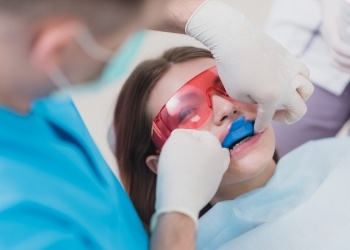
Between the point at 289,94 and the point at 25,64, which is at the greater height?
the point at 25,64

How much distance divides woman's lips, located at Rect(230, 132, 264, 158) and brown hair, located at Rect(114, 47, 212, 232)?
185 mm

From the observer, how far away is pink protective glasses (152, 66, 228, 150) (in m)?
1.16

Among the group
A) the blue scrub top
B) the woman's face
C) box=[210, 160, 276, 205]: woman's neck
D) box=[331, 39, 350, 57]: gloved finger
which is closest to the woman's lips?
the woman's face

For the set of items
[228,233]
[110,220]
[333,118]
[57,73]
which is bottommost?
[228,233]

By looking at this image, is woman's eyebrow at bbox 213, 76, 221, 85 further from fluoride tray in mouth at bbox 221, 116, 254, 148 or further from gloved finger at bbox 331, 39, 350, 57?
gloved finger at bbox 331, 39, 350, 57

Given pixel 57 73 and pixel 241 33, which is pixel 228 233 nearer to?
pixel 241 33

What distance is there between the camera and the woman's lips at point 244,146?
3.79ft

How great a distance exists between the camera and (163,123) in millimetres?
1172

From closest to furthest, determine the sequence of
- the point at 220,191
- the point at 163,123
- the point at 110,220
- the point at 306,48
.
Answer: the point at 110,220 < the point at 163,123 < the point at 220,191 < the point at 306,48

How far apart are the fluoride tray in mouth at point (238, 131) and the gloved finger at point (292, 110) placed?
3.1 inches

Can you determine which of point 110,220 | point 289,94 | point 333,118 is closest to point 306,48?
point 333,118

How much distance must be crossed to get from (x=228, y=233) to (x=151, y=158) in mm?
237

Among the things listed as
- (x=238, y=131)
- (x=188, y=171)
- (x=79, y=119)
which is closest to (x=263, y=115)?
(x=238, y=131)

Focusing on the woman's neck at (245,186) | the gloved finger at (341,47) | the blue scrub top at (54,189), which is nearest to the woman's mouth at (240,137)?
the woman's neck at (245,186)
